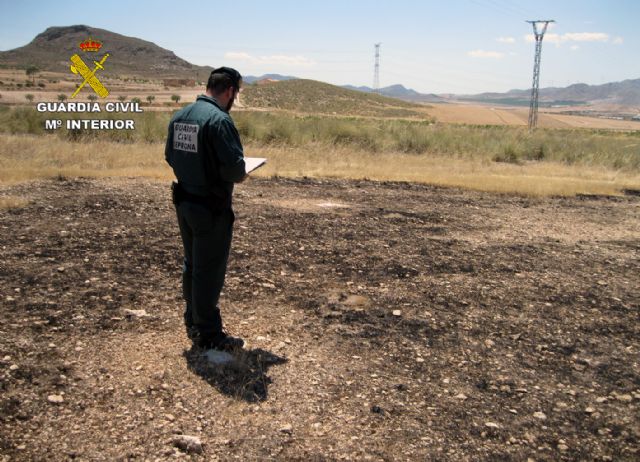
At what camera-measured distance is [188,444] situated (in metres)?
2.72

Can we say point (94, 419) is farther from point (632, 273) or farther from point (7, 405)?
point (632, 273)

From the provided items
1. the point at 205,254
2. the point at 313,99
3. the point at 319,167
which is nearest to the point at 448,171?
the point at 319,167

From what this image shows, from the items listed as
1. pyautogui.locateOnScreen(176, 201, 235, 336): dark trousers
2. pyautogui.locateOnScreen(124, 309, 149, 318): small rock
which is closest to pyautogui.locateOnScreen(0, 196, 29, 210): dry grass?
pyautogui.locateOnScreen(124, 309, 149, 318): small rock

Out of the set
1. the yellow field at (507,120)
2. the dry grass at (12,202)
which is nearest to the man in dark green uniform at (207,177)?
the dry grass at (12,202)

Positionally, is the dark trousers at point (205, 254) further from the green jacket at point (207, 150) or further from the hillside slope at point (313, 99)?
the hillside slope at point (313, 99)

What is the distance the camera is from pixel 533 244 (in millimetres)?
7211

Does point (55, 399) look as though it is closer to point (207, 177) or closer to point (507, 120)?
point (207, 177)

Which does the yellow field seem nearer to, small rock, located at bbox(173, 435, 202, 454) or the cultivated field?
the cultivated field

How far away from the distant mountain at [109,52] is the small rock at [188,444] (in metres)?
82.8

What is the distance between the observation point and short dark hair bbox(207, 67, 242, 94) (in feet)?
11.1

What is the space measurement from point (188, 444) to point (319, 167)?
1035 centimetres

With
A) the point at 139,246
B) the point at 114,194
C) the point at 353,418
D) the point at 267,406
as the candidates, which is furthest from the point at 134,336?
the point at 114,194

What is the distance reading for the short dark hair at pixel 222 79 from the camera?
3369 mm

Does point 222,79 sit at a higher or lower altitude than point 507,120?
lower
